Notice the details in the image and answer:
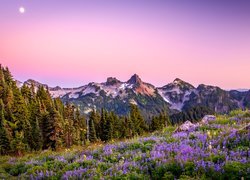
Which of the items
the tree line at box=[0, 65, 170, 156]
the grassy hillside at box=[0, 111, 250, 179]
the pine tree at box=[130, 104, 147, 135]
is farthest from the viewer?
the pine tree at box=[130, 104, 147, 135]

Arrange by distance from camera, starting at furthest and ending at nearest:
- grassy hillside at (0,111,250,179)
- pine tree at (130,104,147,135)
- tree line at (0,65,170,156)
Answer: pine tree at (130,104,147,135) → tree line at (0,65,170,156) → grassy hillside at (0,111,250,179)

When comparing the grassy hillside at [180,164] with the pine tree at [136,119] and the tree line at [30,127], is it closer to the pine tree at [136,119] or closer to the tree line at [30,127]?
the tree line at [30,127]

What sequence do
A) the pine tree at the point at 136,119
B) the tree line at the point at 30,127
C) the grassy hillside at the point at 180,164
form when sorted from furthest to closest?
the pine tree at the point at 136,119, the tree line at the point at 30,127, the grassy hillside at the point at 180,164

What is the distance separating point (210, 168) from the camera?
6.81 meters

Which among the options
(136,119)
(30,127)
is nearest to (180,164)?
(30,127)

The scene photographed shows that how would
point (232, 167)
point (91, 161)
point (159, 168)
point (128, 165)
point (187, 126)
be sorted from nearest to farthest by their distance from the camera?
point (232, 167) < point (159, 168) < point (128, 165) < point (91, 161) < point (187, 126)

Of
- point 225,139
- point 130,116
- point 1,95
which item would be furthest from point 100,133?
point 225,139

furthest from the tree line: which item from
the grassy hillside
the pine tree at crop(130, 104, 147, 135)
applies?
the grassy hillside

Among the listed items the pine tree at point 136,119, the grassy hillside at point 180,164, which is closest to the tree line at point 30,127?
the pine tree at point 136,119

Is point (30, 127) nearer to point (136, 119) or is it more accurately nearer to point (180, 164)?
point (136, 119)

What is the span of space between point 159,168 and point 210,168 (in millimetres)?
1482

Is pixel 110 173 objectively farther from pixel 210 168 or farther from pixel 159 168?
pixel 210 168

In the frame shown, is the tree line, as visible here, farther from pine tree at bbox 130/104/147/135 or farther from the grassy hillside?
the grassy hillside

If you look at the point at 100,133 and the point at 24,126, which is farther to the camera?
the point at 100,133
